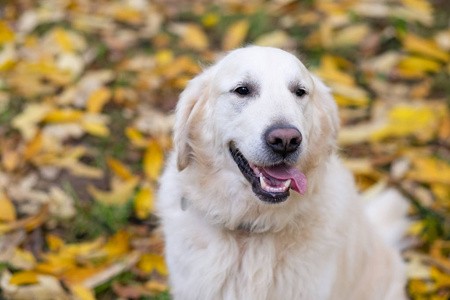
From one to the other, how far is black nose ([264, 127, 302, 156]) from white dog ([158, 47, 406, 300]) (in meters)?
0.03

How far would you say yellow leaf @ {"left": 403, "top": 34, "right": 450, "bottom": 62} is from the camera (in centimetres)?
506

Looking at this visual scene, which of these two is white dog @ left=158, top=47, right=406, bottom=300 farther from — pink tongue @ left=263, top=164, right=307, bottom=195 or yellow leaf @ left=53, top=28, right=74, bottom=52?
yellow leaf @ left=53, top=28, right=74, bottom=52

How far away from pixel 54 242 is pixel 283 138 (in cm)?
190

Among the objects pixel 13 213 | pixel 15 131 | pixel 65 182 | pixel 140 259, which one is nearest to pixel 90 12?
pixel 15 131

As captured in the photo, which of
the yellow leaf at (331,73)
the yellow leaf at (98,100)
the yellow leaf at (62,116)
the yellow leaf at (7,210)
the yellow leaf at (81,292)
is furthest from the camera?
the yellow leaf at (331,73)

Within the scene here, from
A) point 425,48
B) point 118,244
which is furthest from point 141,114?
point 425,48

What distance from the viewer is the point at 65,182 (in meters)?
3.91

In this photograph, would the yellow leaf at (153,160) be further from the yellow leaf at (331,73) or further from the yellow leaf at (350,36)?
the yellow leaf at (350,36)

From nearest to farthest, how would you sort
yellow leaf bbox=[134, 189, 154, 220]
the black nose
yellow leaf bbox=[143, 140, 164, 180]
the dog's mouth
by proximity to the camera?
1. the black nose
2. the dog's mouth
3. yellow leaf bbox=[134, 189, 154, 220]
4. yellow leaf bbox=[143, 140, 164, 180]

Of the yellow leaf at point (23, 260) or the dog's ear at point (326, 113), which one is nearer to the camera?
the dog's ear at point (326, 113)

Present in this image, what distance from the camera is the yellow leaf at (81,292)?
3049 millimetres

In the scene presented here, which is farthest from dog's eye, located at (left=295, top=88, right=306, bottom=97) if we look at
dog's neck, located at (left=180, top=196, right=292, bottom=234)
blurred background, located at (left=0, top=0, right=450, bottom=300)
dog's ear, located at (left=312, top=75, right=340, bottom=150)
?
blurred background, located at (left=0, top=0, right=450, bottom=300)

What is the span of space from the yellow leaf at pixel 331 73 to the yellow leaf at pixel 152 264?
2.37 meters

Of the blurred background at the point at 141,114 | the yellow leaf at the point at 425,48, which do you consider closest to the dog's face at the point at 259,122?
the blurred background at the point at 141,114
